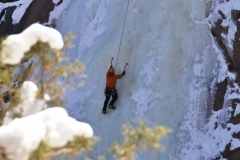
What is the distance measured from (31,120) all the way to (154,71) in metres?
5.73

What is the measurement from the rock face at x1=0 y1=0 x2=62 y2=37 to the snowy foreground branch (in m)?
11.4

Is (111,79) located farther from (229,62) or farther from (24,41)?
(24,41)

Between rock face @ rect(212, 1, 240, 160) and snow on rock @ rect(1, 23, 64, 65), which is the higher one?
snow on rock @ rect(1, 23, 64, 65)

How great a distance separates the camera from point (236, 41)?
8758 mm

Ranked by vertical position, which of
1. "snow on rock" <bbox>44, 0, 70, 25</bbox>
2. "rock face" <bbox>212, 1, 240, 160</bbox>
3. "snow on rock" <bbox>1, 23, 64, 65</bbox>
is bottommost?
"snow on rock" <bbox>44, 0, 70, 25</bbox>

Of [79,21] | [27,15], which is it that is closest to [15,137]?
[79,21]

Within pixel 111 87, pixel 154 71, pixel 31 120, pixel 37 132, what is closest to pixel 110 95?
pixel 111 87

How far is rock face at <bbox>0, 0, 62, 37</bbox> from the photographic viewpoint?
16.2 metres

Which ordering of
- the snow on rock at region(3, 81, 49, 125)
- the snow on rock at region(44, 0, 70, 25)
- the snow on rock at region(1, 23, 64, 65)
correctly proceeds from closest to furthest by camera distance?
1. the snow on rock at region(1, 23, 64, 65)
2. the snow on rock at region(3, 81, 49, 125)
3. the snow on rock at region(44, 0, 70, 25)

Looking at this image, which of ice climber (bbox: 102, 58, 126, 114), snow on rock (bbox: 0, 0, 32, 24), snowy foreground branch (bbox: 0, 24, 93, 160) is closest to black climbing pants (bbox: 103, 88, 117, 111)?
ice climber (bbox: 102, 58, 126, 114)

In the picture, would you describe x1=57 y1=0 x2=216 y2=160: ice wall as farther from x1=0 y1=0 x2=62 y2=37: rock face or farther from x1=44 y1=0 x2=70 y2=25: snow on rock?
x1=0 y1=0 x2=62 y2=37: rock face

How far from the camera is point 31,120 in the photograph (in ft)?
14.0

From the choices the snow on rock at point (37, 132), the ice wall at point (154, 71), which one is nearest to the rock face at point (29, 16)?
the ice wall at point (154, 71)

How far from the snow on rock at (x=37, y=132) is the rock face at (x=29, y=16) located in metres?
11.9
